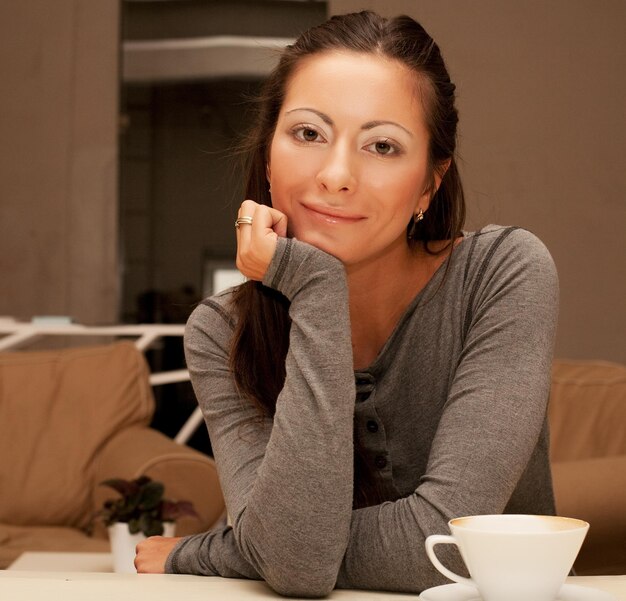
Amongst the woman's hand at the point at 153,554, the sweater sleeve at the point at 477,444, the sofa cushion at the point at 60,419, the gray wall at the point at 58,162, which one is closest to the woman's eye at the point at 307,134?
the sweater sleeve at the point at 477,444

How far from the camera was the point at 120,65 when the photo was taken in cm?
430

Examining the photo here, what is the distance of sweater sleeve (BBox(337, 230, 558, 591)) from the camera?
0.95m

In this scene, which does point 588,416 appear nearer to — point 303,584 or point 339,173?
point 339,173

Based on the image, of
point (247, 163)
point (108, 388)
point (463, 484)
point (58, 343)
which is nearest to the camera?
point (463, 484)

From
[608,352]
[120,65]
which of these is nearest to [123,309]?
[120,65]

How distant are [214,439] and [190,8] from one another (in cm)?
355

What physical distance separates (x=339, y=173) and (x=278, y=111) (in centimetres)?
22

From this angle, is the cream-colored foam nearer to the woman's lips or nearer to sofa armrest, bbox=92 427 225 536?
the woman's lips

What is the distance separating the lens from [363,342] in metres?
1.32

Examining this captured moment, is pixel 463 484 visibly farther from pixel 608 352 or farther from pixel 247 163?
pixel 608 352

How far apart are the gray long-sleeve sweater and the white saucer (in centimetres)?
21

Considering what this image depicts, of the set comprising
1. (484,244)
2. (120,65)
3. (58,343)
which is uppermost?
(120,65)

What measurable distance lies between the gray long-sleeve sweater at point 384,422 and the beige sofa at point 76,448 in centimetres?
162

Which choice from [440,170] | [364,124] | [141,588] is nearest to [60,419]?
[440,170]
